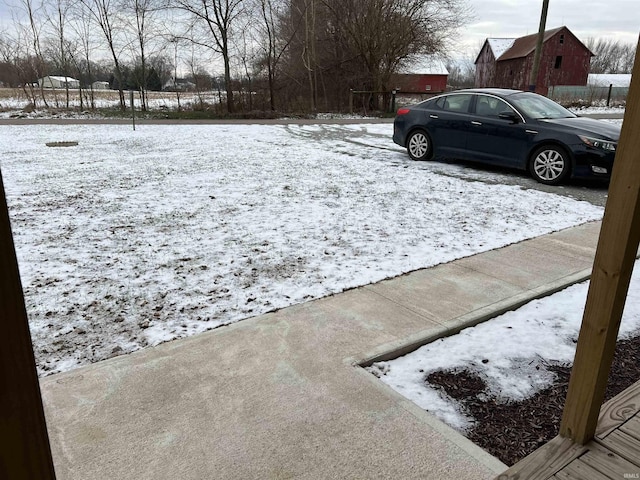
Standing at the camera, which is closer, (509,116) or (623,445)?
(623,445)

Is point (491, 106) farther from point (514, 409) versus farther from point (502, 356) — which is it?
point (514, 409)

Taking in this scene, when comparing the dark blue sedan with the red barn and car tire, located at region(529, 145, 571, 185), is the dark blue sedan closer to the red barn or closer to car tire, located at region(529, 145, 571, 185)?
car tire, located at region(529, 145, 571, 185)

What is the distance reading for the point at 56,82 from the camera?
26297 mm

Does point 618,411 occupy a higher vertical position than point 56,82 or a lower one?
lower

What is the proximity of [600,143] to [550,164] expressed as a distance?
0.79 m

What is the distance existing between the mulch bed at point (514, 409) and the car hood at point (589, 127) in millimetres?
5728

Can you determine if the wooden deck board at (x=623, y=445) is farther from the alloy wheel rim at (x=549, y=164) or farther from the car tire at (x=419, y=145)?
the car tire at (x=419, y=145)

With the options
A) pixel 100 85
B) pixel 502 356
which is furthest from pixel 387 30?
pixel 502 356

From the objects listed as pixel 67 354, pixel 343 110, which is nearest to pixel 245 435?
pixel 67 354

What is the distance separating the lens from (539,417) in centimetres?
243

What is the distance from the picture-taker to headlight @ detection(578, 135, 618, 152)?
7449 millimetres

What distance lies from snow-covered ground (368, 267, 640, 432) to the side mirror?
17.7ft

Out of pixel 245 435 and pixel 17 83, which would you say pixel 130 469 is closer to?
pixel 245 435

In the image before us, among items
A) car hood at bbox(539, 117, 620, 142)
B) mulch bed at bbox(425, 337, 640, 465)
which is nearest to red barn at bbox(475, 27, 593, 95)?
car hood at bbox(539, 117, 620, 142)
